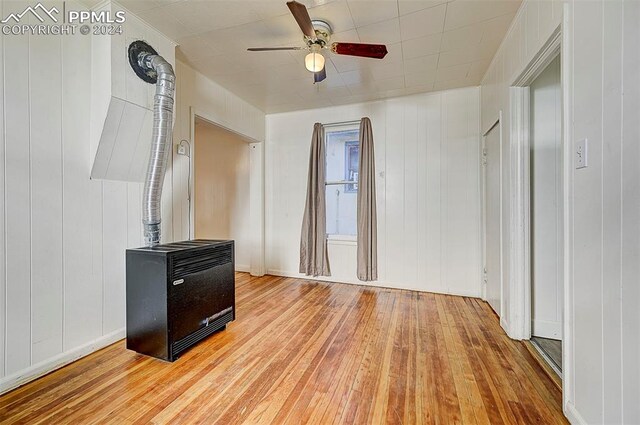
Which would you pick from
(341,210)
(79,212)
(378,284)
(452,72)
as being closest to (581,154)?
(452,72)

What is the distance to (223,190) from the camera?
15.5ft

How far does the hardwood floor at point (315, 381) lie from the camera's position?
1.41 meters

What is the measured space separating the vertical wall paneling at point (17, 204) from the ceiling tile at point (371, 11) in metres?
2.17

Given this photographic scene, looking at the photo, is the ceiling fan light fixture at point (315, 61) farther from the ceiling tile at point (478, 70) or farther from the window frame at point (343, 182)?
the window frame at point (343, 182)

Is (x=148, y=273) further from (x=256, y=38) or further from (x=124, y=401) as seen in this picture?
(x=256, y=38)

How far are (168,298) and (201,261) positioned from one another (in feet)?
1.17

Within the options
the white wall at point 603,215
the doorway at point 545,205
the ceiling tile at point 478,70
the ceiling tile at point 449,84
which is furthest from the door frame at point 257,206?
the white wall at point 603,215

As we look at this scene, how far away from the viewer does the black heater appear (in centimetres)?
186

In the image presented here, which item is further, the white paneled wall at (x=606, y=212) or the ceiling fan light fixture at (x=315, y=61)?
the ceiling fan light fixture at (x=315, y=61)

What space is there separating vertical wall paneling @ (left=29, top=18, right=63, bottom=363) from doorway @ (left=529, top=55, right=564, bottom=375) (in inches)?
139

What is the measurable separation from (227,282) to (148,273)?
66 centimetres

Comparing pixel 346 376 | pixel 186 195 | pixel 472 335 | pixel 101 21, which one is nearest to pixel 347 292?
pixel 472 335

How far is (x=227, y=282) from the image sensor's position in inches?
94.6

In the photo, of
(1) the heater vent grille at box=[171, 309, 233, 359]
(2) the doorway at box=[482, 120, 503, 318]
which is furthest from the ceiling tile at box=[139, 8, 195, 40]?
(2) the doorway at box=[482, 120, 503, 318]
